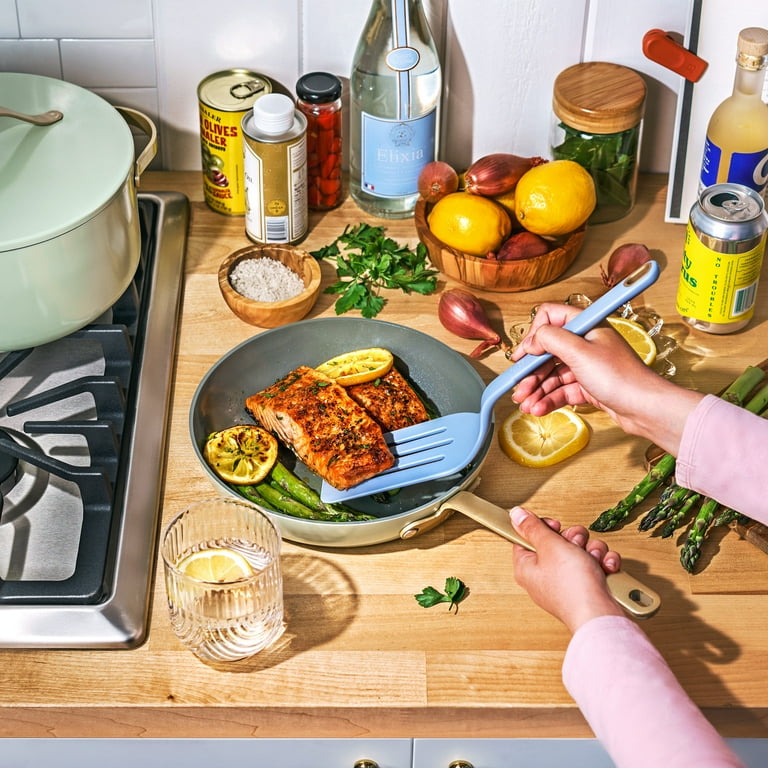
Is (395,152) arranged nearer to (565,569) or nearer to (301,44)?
(301,44)

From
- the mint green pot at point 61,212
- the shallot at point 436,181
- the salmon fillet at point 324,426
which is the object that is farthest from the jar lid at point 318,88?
the salmon fillet at point 324,426

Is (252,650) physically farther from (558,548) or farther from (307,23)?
(307,23)

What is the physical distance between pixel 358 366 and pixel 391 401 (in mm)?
69

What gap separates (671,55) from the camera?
4.53 ft

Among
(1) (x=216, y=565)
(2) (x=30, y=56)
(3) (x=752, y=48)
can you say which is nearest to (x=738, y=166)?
(3) (x=752, y=48)

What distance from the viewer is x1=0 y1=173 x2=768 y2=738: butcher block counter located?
39.1 inches

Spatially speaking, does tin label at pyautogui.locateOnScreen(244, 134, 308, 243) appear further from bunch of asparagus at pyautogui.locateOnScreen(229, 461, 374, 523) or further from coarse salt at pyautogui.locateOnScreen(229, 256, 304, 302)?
bunch of asparagus at pyautogui.locateOnScreen(229, 461, 374, 523)

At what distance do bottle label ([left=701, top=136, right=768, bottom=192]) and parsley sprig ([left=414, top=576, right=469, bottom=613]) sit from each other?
658 mm

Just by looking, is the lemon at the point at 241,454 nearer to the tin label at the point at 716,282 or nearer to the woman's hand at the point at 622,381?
the woman's hand at the point at 622,381

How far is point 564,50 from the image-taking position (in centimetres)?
147

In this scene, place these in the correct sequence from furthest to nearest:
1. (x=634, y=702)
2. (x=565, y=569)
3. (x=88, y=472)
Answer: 1. (x=88, y=472)
2. (x=565, y=569)
3. (x=634, y=702)

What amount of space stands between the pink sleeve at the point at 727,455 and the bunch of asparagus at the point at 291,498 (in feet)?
1.13

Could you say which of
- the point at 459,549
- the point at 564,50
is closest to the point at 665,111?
the point at 564,50

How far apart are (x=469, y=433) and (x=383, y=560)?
17cm
